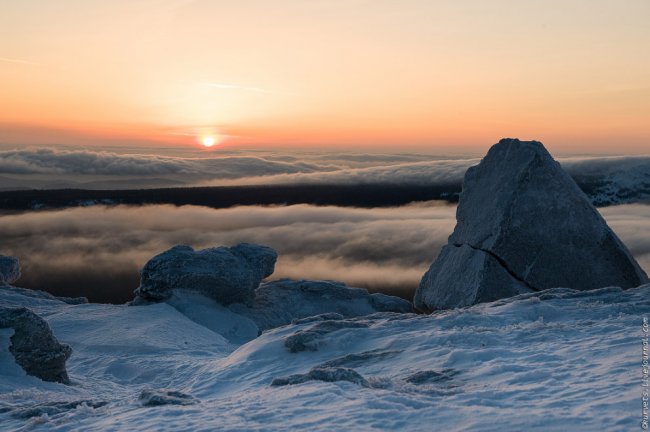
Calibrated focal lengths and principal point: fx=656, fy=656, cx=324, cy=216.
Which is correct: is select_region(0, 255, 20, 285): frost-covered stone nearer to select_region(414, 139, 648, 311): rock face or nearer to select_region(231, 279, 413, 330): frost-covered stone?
select_region(231, 279, 413, 330): frost-covered stone

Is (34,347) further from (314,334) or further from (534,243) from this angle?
(534,243)

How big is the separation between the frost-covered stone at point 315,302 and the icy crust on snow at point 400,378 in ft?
22.9

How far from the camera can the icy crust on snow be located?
629 cm

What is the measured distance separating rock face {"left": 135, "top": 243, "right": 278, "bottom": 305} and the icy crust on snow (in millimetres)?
5881

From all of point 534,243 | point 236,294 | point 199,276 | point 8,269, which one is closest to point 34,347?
point 199,276

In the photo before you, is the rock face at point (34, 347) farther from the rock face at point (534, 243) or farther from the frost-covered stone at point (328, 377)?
the rock face at point (534, 243)

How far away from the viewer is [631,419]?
221 inches

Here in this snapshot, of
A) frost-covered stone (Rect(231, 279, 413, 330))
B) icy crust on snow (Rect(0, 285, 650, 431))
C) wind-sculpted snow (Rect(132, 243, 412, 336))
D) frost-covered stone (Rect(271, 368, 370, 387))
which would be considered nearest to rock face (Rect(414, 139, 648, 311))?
icy crust on snow (Rect(0, 285, 650, 431))

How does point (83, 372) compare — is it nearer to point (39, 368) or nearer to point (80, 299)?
point (39, 368)

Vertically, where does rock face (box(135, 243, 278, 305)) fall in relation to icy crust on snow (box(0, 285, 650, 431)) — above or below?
below

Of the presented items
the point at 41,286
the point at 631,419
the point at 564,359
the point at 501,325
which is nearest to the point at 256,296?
the point at 501,325

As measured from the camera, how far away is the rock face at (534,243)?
50.5 feet

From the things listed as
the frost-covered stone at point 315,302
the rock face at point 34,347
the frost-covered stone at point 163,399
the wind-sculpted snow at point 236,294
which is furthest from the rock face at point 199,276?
the frost-covered stone at point 163,399

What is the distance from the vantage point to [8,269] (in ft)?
78.8
